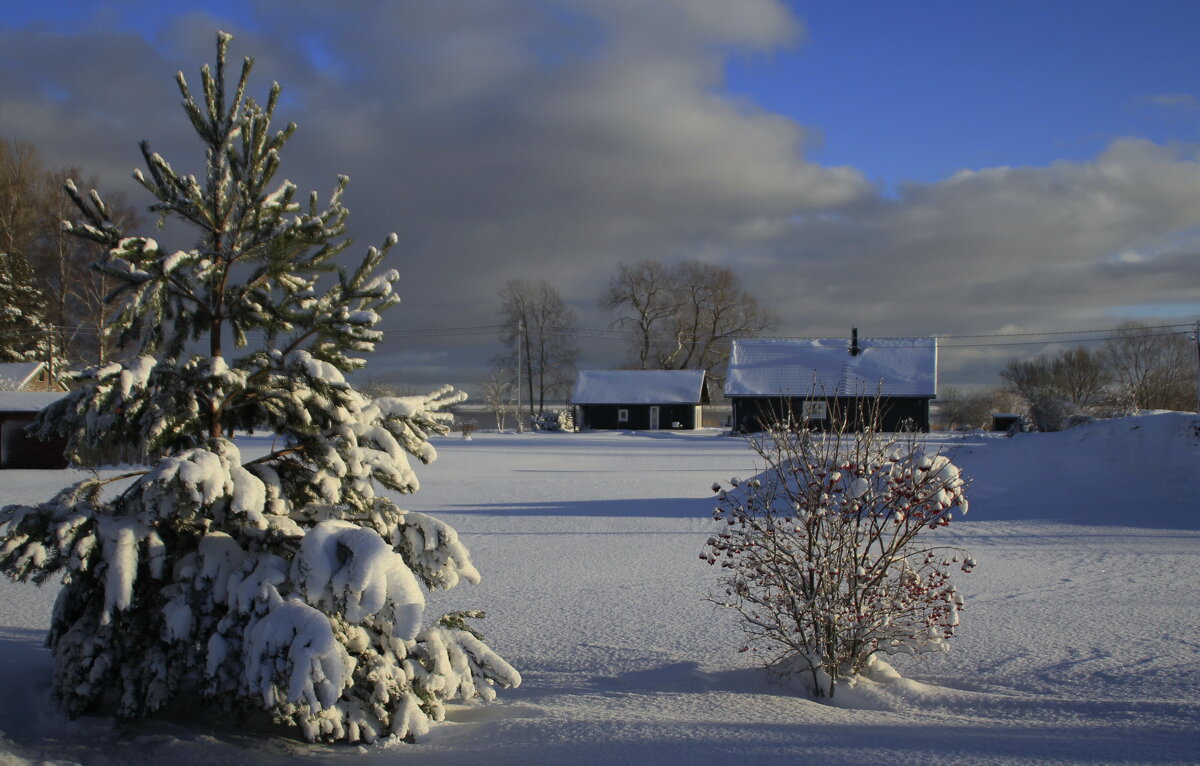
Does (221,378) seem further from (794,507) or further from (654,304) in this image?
(654,304)

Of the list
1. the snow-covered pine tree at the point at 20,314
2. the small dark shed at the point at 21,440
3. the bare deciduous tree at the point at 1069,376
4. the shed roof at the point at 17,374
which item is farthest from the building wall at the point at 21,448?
the bare deciduous tree at the point at 1069,376

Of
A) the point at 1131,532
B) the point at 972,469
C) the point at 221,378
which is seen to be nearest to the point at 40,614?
the point at 221,378

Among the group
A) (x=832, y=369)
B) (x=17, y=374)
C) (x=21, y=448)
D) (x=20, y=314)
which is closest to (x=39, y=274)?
(x=20, y=314)

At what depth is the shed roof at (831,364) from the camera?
172 feet

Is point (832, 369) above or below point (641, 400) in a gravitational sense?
above

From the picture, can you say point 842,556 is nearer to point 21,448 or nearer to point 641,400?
point 21,448

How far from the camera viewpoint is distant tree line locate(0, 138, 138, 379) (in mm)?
35281

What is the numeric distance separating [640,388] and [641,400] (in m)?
1.14

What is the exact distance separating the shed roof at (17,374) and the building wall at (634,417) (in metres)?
36.1

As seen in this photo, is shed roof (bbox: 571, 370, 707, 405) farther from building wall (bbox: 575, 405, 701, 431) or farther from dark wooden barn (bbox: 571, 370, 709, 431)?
building wall (bbox: 575, 405, 701, 431)

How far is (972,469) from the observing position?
20.0 metres

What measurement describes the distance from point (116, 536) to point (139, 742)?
117 cm

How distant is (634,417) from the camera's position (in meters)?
61.1

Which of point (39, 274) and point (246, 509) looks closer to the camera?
point (246, 509)
